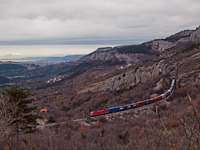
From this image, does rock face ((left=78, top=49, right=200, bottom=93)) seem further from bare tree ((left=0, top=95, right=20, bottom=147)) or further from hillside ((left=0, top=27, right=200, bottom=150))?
bare tree ((left=0, top=95, right=20, bottom=147))

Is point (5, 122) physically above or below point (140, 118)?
above

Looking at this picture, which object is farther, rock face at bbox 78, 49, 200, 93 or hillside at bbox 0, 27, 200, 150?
rock face at bbox 78, 49, 200, 93

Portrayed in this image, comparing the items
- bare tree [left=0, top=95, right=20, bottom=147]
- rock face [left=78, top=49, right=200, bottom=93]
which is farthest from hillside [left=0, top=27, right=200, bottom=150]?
bare tree [left=0, top=95, right=20, bottom=147]

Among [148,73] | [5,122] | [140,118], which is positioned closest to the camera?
[5,122]

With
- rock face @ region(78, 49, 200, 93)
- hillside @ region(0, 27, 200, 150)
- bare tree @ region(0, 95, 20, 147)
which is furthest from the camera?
rock face @ region(78, 49, 200, 93)

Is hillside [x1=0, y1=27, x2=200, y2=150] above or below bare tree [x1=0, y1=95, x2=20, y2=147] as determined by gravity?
below

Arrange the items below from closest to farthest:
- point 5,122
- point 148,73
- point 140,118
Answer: point 5,122 → point 140,118 → point 148,73

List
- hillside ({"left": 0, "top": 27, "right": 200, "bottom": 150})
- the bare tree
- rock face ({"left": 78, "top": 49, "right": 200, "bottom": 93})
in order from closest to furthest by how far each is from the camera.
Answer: the bare tree → hillside ({"left": 0, "top": 27, "right": 200, "bottom": 150}) → rock face ({"left": 78, "top": 49, "right": 200, "bottom": 93})

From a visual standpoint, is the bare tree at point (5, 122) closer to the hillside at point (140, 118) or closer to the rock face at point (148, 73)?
the hillside at point (140, 118)

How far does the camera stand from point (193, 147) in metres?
6.37

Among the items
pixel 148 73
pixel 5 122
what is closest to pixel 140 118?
pixel 5 122

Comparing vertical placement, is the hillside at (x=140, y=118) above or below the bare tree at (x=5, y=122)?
below

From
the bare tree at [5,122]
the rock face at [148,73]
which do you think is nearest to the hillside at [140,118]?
the rock face at [148,73]

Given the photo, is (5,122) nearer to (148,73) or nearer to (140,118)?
(140,118)
